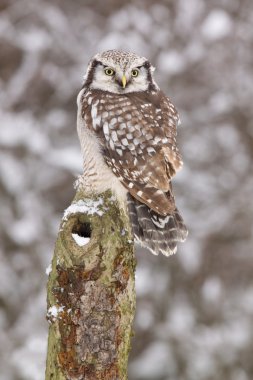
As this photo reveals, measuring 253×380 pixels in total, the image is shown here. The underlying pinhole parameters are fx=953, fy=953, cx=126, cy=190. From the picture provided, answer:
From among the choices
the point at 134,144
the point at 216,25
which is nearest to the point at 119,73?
the point at 134,144

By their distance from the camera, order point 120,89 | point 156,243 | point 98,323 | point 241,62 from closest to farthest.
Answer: point 98,323 → point 156,243 → point 120,89 → point 241,62

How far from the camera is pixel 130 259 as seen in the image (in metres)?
3.89

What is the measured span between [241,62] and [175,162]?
4319mm

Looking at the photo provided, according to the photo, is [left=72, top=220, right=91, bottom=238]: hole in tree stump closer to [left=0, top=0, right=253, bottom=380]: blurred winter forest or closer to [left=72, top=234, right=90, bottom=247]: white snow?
[left=72, top=234, right=90, bottom=247]: white snow

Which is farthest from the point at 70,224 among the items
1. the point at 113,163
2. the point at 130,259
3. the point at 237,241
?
the point at 237,241

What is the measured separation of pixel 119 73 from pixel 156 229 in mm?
799

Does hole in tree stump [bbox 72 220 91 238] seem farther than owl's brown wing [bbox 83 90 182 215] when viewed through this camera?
No

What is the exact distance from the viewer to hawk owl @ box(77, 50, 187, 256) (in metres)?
4.19

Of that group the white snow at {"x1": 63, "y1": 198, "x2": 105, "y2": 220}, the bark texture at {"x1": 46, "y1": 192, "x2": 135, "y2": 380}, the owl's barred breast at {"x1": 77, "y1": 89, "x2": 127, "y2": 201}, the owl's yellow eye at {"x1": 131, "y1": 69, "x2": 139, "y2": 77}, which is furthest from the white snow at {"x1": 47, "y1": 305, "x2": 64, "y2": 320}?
the owl's yellow eye at {"x1": 131, "y1": 69, "x2": 139, "y2": 77}

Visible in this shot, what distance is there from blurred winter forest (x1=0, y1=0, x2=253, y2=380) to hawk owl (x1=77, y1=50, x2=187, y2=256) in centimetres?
302

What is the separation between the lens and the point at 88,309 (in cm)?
374

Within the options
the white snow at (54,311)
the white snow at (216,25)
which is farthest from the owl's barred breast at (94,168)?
the white snow at (216,25)

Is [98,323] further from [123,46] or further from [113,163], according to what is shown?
[123,46]

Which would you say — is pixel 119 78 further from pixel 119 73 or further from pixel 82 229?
pixel 82 229
